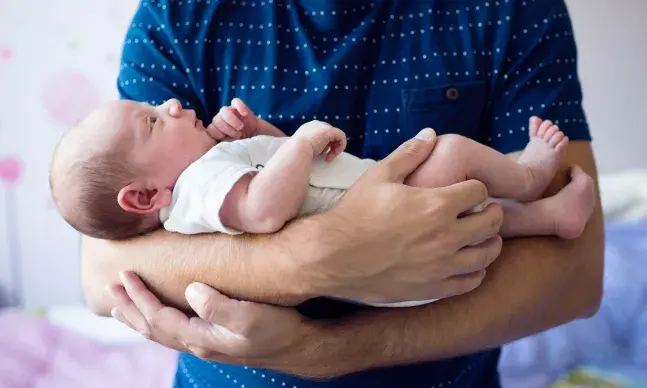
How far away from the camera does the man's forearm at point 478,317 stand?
869 millimetres

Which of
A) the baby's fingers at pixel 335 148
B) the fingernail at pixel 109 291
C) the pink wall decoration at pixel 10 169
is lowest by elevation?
the pink wall decoration at pixel 10 169

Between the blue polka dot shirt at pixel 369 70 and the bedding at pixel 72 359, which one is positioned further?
the bedding at pixel 72 359

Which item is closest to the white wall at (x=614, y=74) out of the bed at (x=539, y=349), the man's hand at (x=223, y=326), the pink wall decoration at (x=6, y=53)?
the bed at (x=539, y=349)

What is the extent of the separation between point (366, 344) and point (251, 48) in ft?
1.69

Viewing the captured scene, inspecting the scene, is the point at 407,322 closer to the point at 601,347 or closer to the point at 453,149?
the point at 453,149

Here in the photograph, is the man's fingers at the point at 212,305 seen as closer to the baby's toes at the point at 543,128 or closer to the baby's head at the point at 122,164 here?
the baby's head at the point at 122,164

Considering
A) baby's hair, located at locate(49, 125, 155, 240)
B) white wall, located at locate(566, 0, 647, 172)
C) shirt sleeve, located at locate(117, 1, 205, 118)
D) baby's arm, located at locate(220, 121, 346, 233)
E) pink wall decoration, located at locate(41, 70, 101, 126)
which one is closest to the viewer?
baby's arm, located at locate(220, 121, 346, 233)

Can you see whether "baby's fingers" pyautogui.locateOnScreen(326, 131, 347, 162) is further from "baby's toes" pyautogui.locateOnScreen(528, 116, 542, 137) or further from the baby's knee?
"baby's toes" pyautogui.locateOnScreen(528, 116, 542, 137)

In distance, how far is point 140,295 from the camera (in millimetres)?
875

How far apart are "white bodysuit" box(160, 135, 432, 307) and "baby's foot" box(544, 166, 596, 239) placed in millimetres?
239

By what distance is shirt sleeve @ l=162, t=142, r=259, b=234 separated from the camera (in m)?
0.80

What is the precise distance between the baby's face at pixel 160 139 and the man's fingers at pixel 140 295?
147mm

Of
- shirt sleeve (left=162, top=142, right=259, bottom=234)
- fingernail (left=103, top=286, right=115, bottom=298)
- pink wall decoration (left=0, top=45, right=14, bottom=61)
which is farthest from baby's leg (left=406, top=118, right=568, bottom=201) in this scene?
pink wall decoration (left=0, top=45, right=14, bottom=61)

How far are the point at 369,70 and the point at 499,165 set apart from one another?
28 cm
